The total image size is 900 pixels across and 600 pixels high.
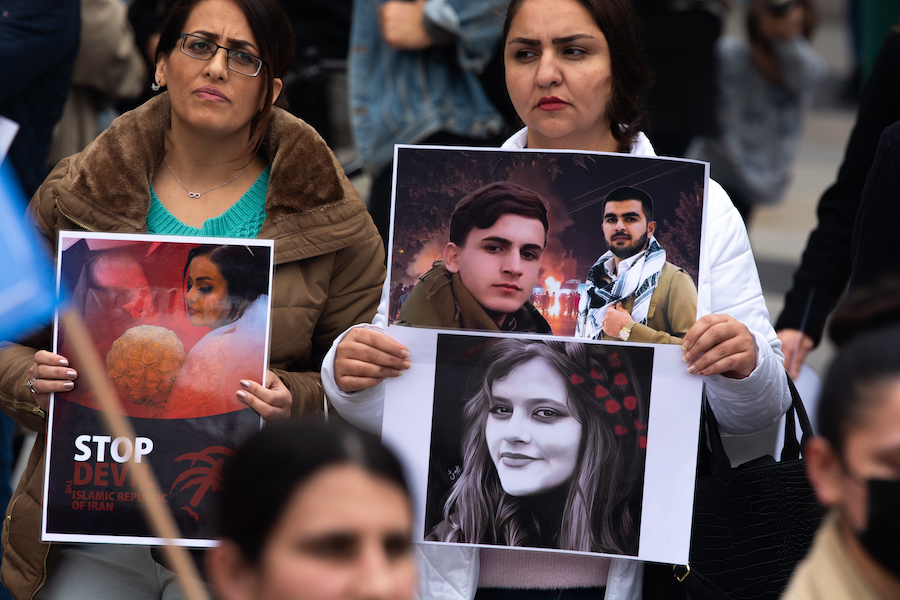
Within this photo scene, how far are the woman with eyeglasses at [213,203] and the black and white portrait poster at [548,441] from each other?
413 millimetres

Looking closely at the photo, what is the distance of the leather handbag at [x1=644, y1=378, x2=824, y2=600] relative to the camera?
6.90ft

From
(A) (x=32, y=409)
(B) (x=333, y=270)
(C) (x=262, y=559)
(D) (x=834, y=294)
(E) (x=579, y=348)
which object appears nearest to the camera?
(C) (x=262, y=559)

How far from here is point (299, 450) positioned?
4.75 feet

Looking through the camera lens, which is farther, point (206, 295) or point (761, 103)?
point (761, 103)

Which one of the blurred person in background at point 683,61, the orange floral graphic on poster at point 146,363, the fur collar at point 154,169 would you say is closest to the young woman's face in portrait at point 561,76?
the fur collar at point 154,169

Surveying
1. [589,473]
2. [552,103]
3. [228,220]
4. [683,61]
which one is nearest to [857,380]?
[589,473]

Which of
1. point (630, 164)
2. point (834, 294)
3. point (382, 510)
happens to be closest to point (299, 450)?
point (382, 510)

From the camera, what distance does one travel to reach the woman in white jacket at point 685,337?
2.11 m

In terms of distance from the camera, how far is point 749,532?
2.13m

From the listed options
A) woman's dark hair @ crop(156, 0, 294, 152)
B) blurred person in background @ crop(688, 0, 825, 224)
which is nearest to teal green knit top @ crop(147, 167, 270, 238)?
woman's dark hair @ crop(156, 0, 294, 152)

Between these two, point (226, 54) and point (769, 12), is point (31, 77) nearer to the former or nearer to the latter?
point (226, 54)

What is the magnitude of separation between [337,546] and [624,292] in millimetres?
890

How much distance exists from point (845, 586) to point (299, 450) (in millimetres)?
775

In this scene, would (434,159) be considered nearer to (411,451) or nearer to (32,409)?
(411,451)
